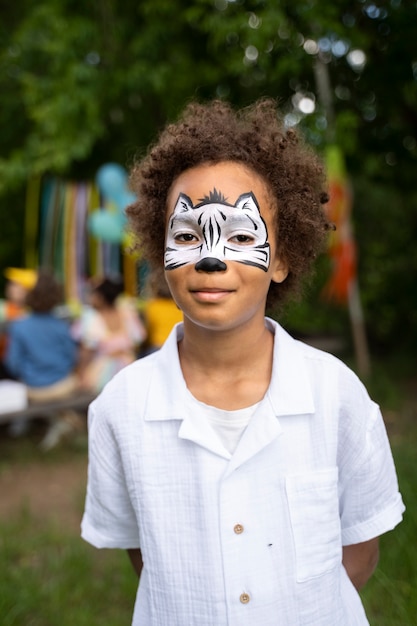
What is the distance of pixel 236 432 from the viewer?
1.38 metres

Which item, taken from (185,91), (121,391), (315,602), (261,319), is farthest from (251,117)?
(185,91)

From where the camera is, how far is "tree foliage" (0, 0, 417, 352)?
485 cm

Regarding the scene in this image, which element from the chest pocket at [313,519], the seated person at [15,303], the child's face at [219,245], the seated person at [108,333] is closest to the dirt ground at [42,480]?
the seated person at [108,333]

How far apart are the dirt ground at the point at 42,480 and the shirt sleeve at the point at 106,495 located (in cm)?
220

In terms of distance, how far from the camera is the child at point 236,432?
1.31 metres

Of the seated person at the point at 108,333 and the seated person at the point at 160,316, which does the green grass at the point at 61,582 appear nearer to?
the seated person at the point at 108,333

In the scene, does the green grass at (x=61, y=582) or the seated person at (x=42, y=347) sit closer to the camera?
the green grass at (x=61, y=582)

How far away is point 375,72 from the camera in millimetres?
5660

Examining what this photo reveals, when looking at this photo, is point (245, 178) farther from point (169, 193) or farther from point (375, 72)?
point (375, 72)

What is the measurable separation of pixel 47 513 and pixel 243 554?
2.86 metres

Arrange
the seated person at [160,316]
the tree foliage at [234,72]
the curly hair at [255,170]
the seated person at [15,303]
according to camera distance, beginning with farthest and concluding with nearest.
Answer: the seated person at [15,303]
the seated person at [160,316]
the tree foliage at [234,72]
the curly hair at [255,170]

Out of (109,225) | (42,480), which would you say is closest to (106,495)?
(42,480)

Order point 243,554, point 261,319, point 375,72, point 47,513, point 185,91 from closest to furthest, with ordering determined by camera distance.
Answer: point 243,554 < point 261,319 < point 47,513 < point 375,72 < point 185,91

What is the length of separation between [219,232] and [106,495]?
0.65 meters
